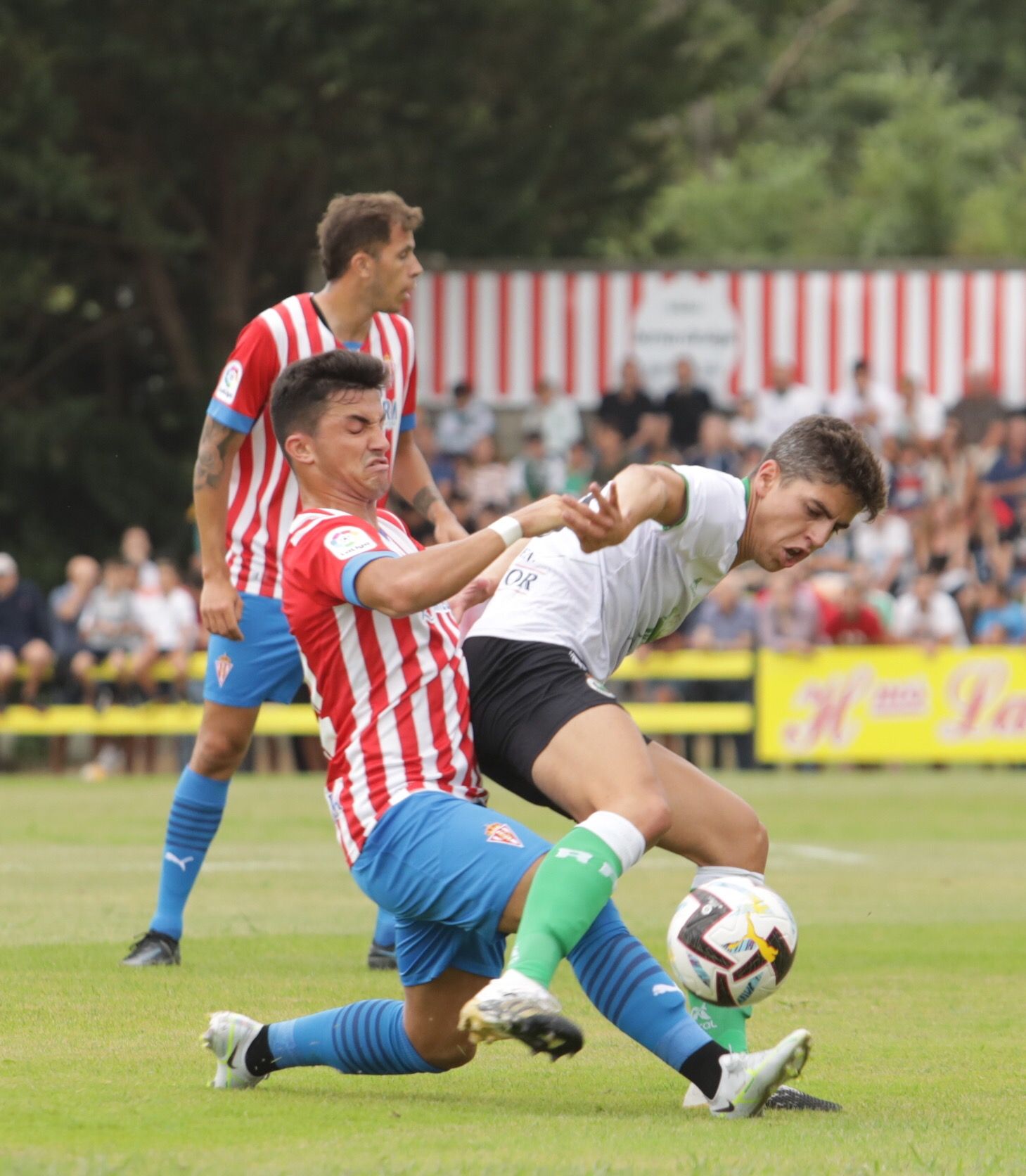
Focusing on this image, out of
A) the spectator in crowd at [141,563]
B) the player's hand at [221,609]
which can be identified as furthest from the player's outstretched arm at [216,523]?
the spectator in crowd at [141,563]

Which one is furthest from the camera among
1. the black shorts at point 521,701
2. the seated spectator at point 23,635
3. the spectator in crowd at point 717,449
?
the spectator in crowd at point 717,449

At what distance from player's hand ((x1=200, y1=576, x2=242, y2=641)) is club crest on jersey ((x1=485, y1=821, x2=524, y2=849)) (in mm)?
2434

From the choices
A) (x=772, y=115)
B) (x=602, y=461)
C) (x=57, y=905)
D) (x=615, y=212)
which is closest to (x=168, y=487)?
(x=602, y=461)

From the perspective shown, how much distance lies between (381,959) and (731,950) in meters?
2.58

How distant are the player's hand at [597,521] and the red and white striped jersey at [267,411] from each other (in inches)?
86.2

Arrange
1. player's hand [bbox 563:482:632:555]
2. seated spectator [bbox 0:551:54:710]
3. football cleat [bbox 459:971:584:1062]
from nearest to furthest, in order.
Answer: football cleat [bbox 459:971:584:1062] → player's hand [bbox 563:482:632:555] → seated spectator [bbox 0:551:54:710]

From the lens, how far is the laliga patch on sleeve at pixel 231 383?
7.11 meters

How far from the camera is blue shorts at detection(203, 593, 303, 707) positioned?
7.15 m

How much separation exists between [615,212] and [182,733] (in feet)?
37.3

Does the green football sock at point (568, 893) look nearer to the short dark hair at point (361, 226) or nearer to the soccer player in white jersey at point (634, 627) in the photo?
the soccer player in white jersey at point (634, 627)

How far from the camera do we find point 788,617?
18.5 m

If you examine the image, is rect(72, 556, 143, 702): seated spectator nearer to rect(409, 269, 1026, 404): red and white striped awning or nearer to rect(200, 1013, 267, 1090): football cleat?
rect(409, 269, 1026, 404): red and white striped awning

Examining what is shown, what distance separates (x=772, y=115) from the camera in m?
48.5

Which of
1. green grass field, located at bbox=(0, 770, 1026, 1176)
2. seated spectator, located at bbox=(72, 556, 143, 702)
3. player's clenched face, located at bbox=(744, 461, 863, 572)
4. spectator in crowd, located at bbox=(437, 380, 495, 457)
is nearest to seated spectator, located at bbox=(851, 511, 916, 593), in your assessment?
spectator in crowd, located at bbox=(437, 380, 495, 457)
